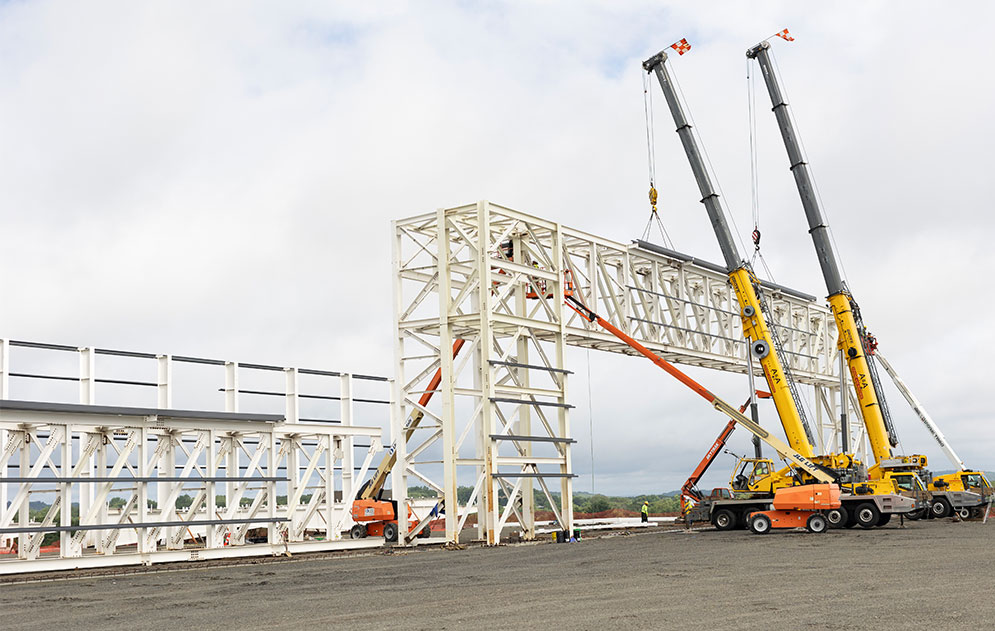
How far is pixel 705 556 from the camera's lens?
2236 centimetres

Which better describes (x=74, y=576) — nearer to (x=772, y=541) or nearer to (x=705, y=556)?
(x=705, y=556)

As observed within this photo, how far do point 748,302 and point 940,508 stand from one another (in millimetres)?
10717

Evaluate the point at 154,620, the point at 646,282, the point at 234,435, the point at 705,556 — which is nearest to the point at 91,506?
the point at 234,435

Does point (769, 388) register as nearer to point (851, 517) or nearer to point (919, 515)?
point (851, 517)

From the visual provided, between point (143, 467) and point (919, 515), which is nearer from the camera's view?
point (143, 467)

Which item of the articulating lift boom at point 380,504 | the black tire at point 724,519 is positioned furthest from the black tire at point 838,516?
the articulating lift boom at point 380,504

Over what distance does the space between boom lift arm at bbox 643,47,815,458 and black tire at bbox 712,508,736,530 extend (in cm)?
286

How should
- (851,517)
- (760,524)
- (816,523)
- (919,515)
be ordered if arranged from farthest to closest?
(919,515) < (851,517) < (760,524) < (816,523)

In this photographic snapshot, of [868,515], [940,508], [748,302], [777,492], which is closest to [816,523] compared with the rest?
[777,492]

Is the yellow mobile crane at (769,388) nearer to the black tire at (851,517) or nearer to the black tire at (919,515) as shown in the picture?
the black tire at (851,517)

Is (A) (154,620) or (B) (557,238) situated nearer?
(A) (154,620)

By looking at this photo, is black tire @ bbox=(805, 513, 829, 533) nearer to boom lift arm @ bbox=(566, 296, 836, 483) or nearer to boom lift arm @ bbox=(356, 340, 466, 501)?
boom lift arm @ bbox=(566, 296, 836, 483)

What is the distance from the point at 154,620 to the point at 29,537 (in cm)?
1090

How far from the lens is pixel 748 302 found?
3525 centimetres
